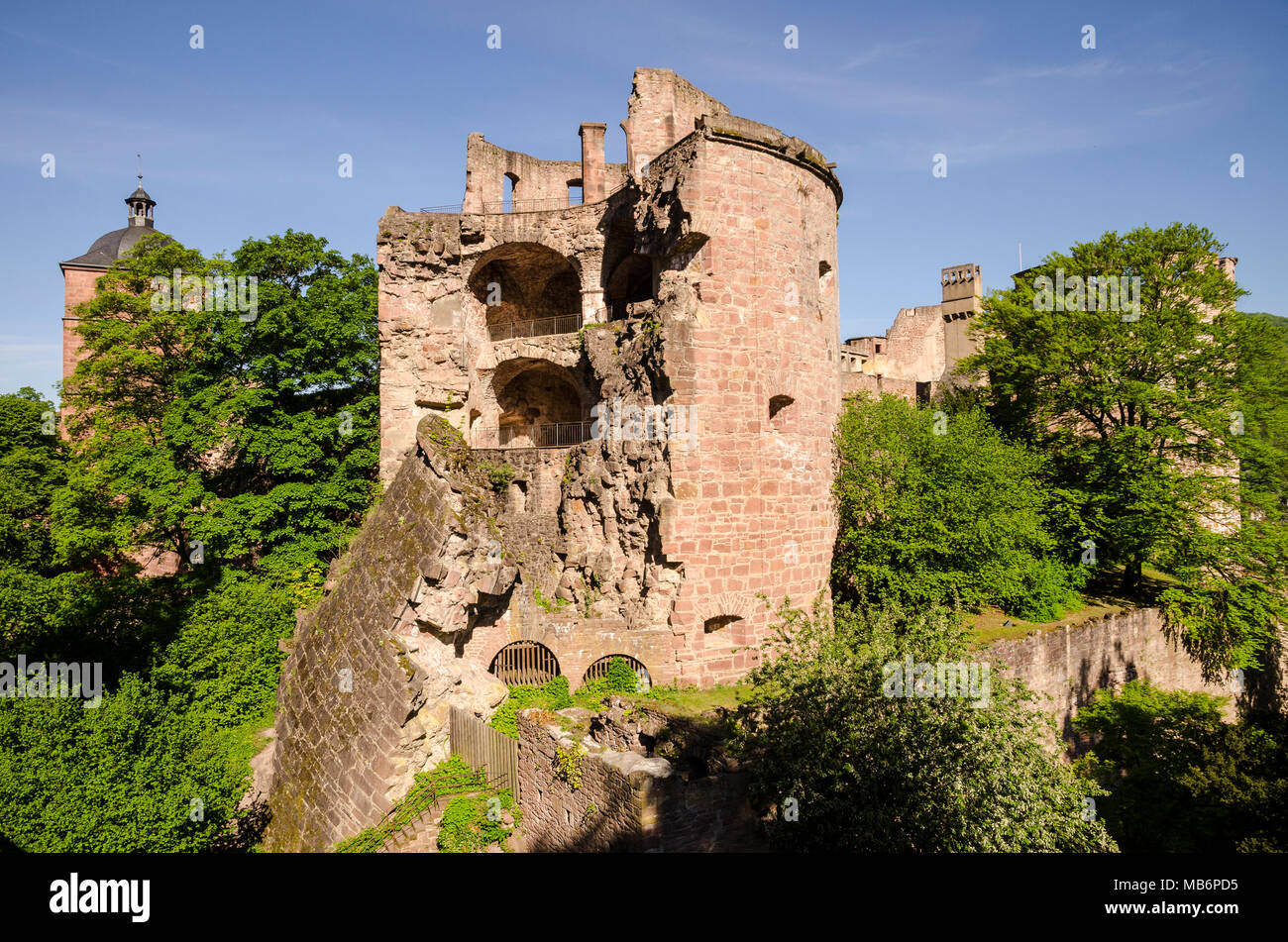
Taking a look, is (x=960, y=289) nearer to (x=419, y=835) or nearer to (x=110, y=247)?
(x=419, y=835)

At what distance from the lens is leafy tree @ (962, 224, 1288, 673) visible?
1786 cm

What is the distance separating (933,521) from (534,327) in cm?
1357

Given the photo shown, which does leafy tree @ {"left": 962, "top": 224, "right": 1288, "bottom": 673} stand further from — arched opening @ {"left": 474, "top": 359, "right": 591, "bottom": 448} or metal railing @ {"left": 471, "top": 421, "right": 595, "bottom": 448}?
arched opening @ {"left": 474, "top": 359, "right": 591, "bottom": 448}

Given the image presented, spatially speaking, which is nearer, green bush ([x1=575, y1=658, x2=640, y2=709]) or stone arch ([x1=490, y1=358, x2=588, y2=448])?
green bush ([x1=575, y1=658, x2=640, y2=709])

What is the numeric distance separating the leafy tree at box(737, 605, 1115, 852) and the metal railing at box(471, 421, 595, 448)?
1293 centimetres

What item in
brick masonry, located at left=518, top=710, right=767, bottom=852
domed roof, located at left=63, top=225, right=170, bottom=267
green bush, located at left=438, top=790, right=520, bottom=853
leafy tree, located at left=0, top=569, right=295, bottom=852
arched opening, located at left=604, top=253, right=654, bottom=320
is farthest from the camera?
domed roof, located at left=63, top=225, right=170, bottom=267

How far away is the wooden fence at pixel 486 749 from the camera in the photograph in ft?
39.3

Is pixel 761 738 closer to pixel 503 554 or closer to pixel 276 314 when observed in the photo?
pixel 503 554

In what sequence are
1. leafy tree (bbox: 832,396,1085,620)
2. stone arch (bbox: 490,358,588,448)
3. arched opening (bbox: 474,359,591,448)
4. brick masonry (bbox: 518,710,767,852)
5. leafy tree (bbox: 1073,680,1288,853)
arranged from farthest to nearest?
stone arch (bbox: 490,358,588,448) < arched opening (bbox: 474,359,591,448) < leafy tree (bbox: 832,396,1085,620) < leafy tree (bbox: 1073,680,1288,853) < brick masonry (bbox: 518,710,767,852)

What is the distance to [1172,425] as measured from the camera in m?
18.4

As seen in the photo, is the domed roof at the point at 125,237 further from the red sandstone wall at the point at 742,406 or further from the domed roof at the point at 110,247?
the red sandstone wall at the point at 742,406

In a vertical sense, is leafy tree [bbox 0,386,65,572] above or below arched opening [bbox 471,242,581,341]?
below

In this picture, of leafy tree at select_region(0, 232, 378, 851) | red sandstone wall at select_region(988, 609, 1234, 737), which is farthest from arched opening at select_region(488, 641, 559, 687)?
red sandstone wall at select_region(988, 609, 1234, 737)
